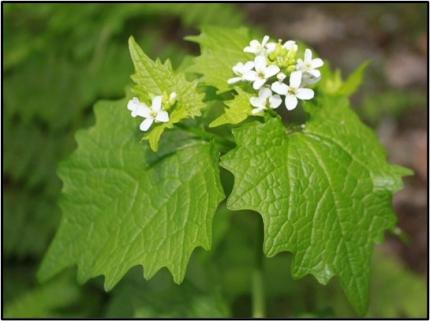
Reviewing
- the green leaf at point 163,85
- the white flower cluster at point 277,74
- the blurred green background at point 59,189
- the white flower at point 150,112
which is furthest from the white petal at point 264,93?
the blurred green background at point 59,189

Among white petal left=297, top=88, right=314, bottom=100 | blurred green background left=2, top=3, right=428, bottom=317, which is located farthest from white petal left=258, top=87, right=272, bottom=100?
blurred green background left=2, top=3, right=428, bottom=317

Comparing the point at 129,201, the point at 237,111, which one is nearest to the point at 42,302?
the point at 129,201

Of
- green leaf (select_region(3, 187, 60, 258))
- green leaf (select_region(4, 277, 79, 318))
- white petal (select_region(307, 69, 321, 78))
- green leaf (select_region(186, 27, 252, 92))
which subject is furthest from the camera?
green leaf (select_region(3, 187, 60, 258))

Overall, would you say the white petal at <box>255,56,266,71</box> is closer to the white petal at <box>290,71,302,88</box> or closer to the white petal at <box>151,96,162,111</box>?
the white petal at <box>290,71,302,88</box>

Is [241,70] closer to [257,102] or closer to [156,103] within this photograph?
[257,102]

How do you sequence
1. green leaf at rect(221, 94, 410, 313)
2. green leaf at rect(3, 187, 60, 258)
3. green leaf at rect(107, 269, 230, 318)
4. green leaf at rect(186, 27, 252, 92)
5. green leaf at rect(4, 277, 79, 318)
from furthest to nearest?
green leaf at rect(3, 187, 60, 258) → green leaf at rect(4, 277, 79, 318) → green leaf at rect(107, 269, 230, 318) → green leaf at rect(186, 27, 252, 92) → green leaf at rect(221, 94, 410, 313)
